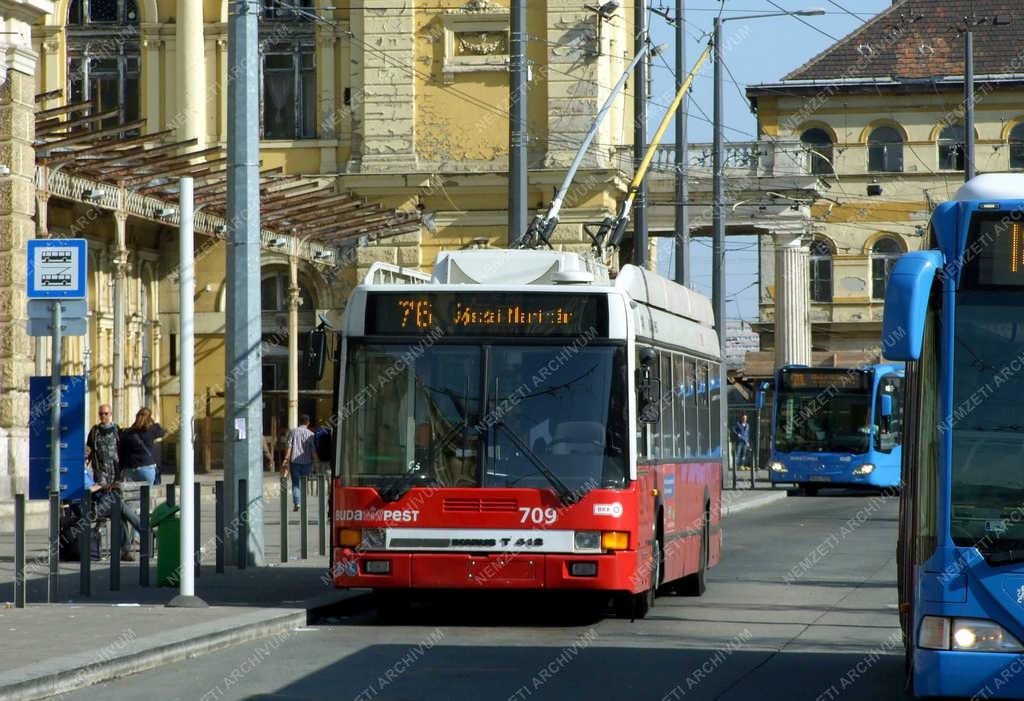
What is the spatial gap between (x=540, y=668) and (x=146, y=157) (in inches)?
701

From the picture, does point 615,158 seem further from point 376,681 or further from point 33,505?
point 376,681

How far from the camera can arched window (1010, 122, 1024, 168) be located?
70.2 metres

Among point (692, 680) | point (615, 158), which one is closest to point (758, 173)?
point (615, 158)

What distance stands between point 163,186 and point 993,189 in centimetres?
2271

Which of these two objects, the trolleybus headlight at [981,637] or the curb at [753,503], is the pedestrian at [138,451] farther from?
the trolleybus headlight at [981,637]

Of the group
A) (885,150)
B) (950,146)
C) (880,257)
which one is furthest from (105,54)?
(950,146)

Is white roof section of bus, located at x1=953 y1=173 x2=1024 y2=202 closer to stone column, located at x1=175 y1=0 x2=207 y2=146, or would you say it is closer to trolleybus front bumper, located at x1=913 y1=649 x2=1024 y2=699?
trolleybus front bumper, located at x1=913 y1=649 x2=1024 y2=699

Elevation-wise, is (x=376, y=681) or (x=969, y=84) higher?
(x=969, y=84)

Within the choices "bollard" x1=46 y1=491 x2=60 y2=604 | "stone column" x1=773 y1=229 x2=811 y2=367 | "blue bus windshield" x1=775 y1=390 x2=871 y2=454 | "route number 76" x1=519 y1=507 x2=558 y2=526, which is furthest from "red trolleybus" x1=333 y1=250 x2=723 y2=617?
"stone column" x1=773 y1=229 x2=811 y2=367

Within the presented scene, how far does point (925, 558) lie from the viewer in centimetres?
886

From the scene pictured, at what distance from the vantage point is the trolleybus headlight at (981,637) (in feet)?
27.8

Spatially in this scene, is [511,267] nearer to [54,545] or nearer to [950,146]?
[54,545]

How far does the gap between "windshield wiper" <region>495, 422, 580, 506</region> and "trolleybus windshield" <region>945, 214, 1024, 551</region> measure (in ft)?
18.1

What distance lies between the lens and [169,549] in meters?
17.1
